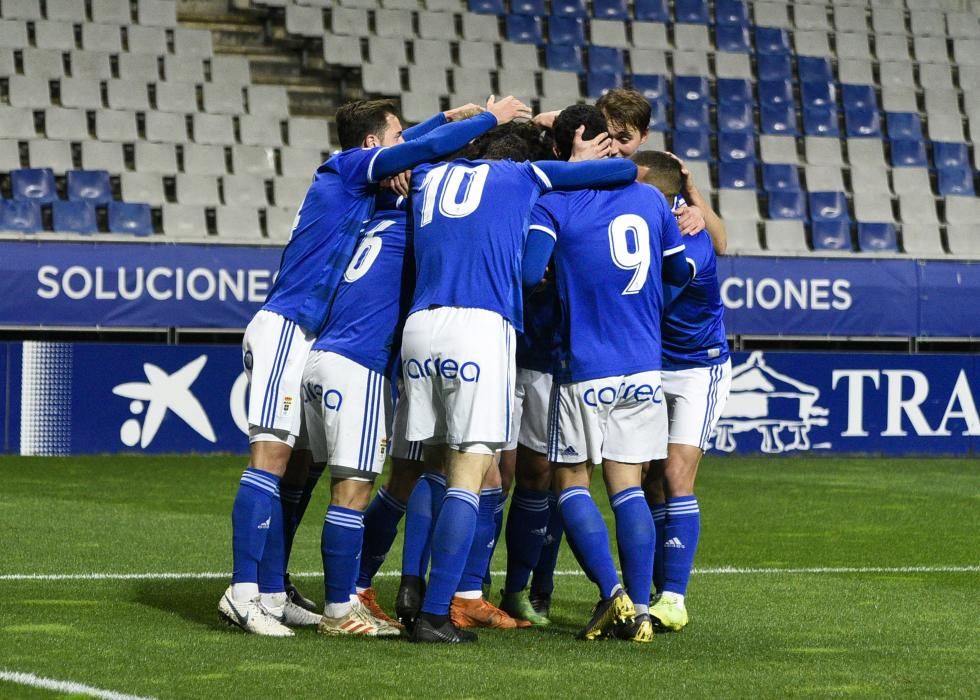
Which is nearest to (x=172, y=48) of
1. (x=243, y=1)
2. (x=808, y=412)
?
(x=243, y=1)

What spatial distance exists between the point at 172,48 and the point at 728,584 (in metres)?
11.5

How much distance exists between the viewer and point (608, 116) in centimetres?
540

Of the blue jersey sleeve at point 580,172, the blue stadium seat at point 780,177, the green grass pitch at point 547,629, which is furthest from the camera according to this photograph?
the blue stadium seat at point 780,177

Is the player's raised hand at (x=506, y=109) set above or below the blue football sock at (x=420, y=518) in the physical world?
above

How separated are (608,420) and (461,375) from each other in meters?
0.58

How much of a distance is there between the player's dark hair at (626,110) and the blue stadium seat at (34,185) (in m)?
9.92

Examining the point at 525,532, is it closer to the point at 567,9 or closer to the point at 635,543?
the point at 635,543

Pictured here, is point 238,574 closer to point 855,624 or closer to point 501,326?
point 501,326

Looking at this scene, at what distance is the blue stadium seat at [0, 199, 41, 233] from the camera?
45.7 ft

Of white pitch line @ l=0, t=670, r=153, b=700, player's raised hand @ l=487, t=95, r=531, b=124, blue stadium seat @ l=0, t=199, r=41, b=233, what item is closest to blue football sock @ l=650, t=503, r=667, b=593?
player's raised hand @ l=487, t=95, r=531, b=124

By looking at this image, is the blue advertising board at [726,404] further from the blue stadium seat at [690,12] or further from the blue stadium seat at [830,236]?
the blue stadium seat at [690,12]

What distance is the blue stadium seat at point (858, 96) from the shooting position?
18156mm

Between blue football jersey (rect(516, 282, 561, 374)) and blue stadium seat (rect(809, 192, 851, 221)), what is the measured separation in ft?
39.0

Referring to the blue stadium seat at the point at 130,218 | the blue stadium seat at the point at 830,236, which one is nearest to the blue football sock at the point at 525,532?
the blue stadium seat at the point at 130,218
